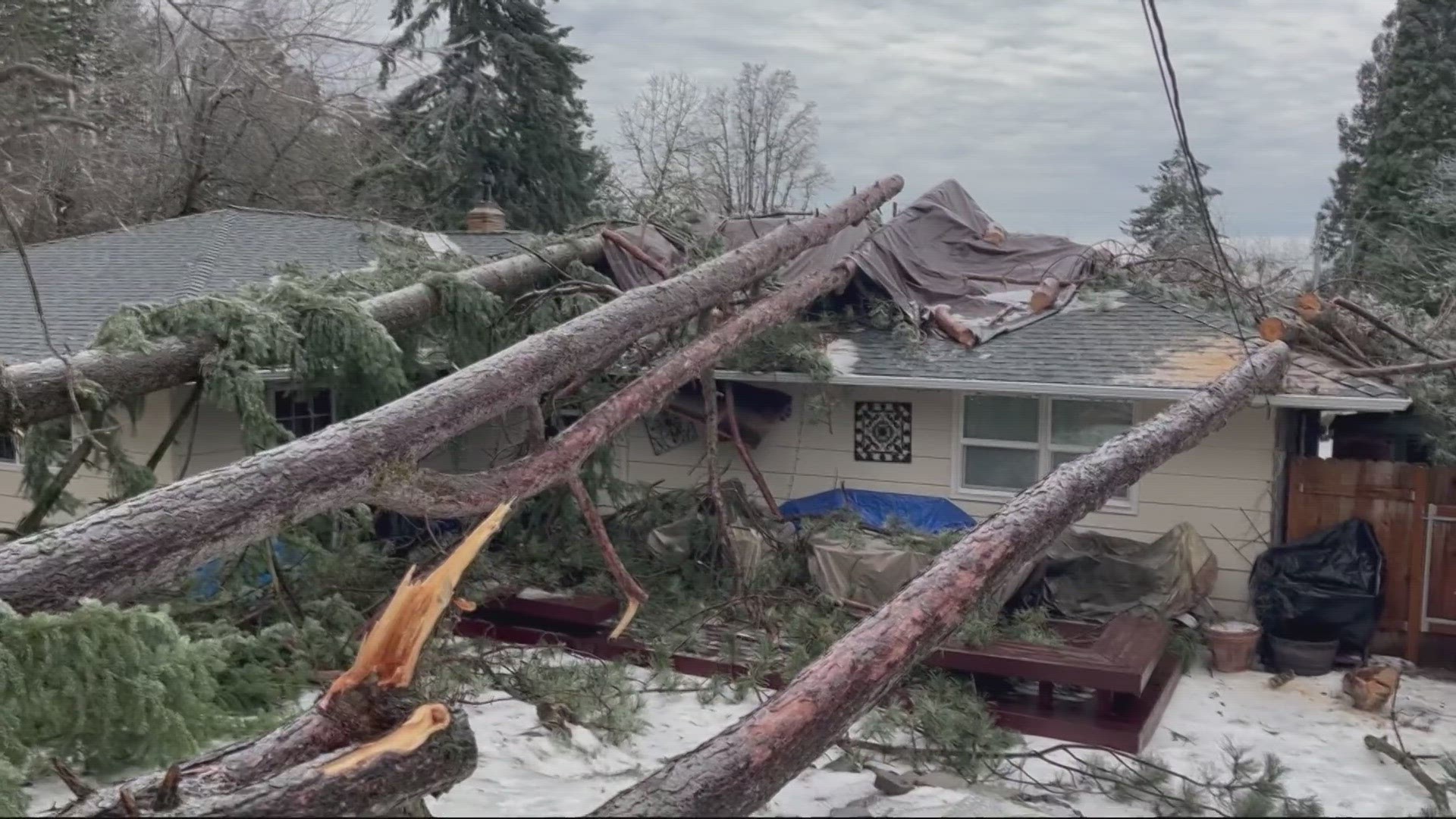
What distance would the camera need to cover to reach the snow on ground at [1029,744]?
512cm

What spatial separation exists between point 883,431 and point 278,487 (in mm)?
6581

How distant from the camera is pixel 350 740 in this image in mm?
3287

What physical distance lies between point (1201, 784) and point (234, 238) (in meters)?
11.4

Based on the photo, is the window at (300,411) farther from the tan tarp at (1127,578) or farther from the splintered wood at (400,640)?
the splintered wood at (400,640)

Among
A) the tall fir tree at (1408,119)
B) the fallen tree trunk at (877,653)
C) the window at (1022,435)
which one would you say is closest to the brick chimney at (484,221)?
the window at (1022,435)

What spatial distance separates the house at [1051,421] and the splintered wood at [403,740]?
6522 millimetres

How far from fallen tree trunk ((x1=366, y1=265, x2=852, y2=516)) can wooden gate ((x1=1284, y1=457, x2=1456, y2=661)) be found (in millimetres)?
4494

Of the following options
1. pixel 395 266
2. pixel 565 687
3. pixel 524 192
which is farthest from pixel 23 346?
pixel 524 192

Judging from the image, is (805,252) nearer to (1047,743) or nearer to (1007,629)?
(1007,629)

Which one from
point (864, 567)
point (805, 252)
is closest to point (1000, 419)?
point (864, 567)

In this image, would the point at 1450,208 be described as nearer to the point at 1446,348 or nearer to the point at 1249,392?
the point at 1446,348

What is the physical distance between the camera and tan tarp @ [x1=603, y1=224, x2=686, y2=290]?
10.8 meters

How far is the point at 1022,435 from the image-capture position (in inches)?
381

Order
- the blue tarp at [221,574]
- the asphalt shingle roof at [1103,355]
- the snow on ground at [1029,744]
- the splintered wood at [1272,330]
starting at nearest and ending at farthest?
the snow on ground at [1029,744], the blue tarp at [221,574], the asphalt shingle roof at [1103,355], the splintered wood at [1272,330]
